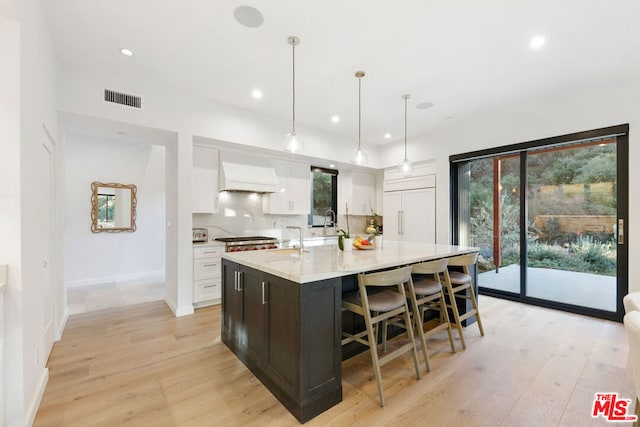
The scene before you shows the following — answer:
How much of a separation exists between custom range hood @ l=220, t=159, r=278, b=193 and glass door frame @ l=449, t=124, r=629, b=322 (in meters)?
3.09

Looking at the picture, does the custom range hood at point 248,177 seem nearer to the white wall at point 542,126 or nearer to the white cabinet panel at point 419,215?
the white cabinet panel at point 419,215

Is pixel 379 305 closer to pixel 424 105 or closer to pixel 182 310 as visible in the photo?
pixel 182 310

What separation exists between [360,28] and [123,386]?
11.2 feet

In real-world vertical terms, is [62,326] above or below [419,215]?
below

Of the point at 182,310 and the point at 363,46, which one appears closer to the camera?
the point at 363,46

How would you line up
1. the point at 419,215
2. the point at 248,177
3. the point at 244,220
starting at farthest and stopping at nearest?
the point at 419,215
the point at 244,220
the point at 248,177

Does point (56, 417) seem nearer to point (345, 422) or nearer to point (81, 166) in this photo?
→ point (345, 422)

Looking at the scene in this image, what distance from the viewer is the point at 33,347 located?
192 centimetres

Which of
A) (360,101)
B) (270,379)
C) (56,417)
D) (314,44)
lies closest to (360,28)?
(314,44)

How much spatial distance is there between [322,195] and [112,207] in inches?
173

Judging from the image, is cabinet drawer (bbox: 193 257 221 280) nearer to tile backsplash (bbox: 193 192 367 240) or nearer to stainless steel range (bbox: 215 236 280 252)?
stainless steel range (bbox: 215 236 280 252)

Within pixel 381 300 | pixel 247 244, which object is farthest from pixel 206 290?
pixel 381 300

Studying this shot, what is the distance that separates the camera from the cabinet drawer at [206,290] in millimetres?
3941

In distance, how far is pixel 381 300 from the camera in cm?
221
